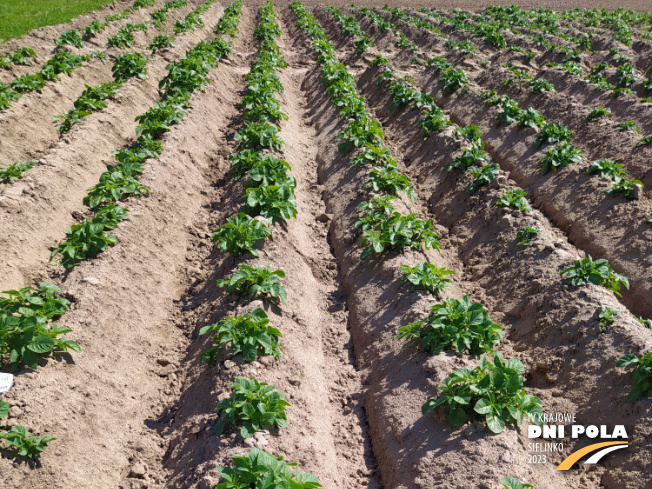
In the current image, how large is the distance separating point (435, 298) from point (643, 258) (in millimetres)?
3887

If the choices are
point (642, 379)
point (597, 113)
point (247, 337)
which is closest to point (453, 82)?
point (597, 113)

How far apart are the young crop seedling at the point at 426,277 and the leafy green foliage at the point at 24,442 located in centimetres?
442

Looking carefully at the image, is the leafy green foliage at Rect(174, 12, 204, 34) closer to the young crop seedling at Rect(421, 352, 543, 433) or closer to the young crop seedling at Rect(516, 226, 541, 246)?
the young crop seedling at Rect(516, 226, 541, 246)

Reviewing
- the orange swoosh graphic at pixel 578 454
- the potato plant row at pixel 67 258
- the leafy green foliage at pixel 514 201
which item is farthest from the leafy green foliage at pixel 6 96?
the orange swoosh graphic at pixel 578 454

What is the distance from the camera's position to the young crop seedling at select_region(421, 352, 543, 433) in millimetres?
4176

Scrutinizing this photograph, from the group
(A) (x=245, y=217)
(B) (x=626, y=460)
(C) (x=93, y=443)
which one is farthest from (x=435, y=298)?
(C) (x=93, y=443)

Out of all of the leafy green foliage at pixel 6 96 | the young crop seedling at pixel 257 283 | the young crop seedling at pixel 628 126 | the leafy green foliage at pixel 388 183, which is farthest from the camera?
the young crop seedling at pixel 628 126

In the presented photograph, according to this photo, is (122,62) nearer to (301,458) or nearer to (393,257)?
(393,257)

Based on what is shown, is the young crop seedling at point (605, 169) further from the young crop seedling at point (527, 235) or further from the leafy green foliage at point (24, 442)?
the leafy green foliage at point (24, 442)

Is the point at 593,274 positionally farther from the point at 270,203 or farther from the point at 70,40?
the point at 70,40

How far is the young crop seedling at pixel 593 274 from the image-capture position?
5.83 meters

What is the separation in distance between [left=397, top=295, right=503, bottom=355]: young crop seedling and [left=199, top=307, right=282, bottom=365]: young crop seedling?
1.62 metres

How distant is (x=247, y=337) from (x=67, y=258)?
3.09 m

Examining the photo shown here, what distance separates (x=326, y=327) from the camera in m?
6.37
